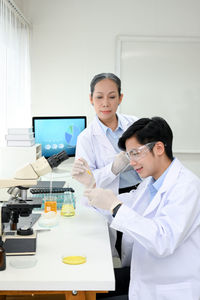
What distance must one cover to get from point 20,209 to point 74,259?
0.37 metres

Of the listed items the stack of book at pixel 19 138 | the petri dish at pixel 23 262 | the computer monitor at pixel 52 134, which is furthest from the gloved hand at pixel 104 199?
the computer monitor at pixel 52 134

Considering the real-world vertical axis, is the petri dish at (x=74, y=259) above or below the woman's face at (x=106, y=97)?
below

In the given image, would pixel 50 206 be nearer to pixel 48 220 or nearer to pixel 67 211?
pixel 67 211

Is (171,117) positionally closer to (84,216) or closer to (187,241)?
(84,216)

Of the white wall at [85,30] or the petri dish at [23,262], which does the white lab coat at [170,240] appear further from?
the white wall at [85,30]

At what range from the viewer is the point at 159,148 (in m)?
1.66

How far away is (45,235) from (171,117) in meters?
2.97

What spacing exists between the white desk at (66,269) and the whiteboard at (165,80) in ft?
9.17

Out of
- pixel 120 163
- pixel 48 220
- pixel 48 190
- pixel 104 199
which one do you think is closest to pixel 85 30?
pixel 48 190

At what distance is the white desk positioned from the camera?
4.43ft

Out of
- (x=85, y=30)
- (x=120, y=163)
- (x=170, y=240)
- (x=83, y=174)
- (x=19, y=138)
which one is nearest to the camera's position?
(x=170, y=240)

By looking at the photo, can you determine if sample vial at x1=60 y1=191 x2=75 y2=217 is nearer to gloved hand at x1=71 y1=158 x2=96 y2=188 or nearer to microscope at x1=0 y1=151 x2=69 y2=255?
gloved hand at x1=71 y1=158 x2=96 y2=188

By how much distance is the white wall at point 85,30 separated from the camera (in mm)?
4375

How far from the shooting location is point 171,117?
4523 millimetres
